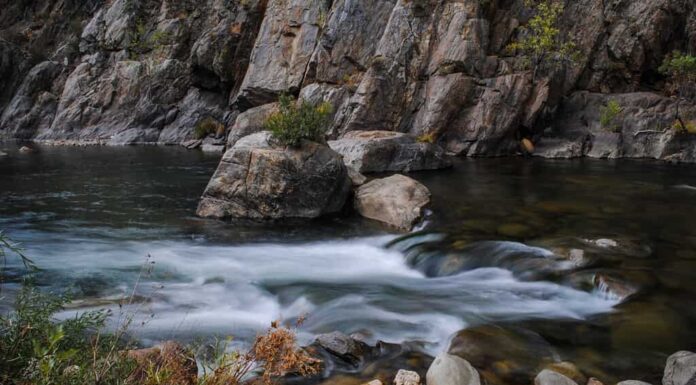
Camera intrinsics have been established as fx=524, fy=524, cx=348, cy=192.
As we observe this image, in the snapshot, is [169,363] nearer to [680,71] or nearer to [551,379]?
[551,379]

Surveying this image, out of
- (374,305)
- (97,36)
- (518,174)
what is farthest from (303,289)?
(97,36)

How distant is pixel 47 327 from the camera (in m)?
4.44

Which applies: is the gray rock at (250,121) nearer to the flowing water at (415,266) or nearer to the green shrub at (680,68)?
the flowing water at (415,266)

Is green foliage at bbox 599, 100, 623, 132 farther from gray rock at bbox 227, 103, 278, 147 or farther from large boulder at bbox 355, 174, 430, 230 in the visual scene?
gray rock at bbox 227, 103, 278, 147

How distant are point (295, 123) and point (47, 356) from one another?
478 inches

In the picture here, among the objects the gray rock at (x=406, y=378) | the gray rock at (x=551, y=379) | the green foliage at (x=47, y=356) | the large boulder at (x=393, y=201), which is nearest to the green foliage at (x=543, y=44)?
the large boulder at (x=393, y=201)

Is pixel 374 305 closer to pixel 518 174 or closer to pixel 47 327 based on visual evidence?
pixel 47 327

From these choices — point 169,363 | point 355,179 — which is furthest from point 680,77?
point 169,363

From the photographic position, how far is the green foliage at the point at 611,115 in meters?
28.0

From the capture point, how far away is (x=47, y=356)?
3656 mm

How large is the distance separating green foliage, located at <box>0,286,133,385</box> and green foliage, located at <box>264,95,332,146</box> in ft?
34.5

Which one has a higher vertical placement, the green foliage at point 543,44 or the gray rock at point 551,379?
the green foliage at point 543,44

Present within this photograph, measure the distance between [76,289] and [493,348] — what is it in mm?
7560

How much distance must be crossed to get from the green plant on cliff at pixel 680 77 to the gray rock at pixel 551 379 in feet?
79.6
